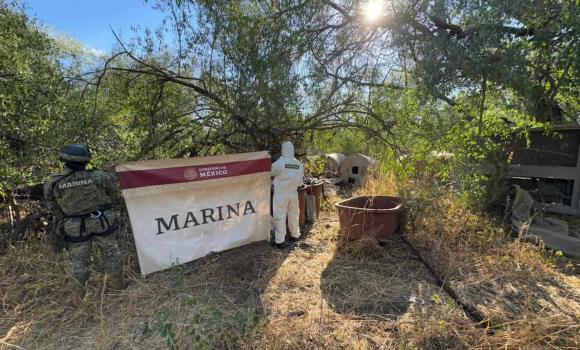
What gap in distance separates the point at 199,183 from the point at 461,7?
4014 millimetres

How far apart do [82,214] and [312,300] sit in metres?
2.44

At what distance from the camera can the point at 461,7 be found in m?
3.77

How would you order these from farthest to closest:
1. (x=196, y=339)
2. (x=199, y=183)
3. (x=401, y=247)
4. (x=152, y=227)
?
(x=401, y=247) < (x=199, y=183) < (x=152, y=227) < (x=196, y=339)

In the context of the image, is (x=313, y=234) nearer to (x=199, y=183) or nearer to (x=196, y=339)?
(x=199, y=183)

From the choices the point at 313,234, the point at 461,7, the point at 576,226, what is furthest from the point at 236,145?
the point at 576,226

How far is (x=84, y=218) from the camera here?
2.92 metres

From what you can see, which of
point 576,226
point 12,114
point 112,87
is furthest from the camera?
point 576,226

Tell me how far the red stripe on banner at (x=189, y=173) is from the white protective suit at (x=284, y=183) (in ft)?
0.64

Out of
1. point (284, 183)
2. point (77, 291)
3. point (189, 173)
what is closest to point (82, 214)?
point (77, 291)

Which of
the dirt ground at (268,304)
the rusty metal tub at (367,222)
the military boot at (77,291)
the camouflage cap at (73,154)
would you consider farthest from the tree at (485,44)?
the military boot at (77,291)

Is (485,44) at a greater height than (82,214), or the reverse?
(485,44)

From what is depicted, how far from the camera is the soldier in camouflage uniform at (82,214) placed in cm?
283

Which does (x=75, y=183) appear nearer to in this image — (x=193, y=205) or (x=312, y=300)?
(x=193, y=205)

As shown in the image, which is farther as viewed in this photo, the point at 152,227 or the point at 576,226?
the point at 576,226
